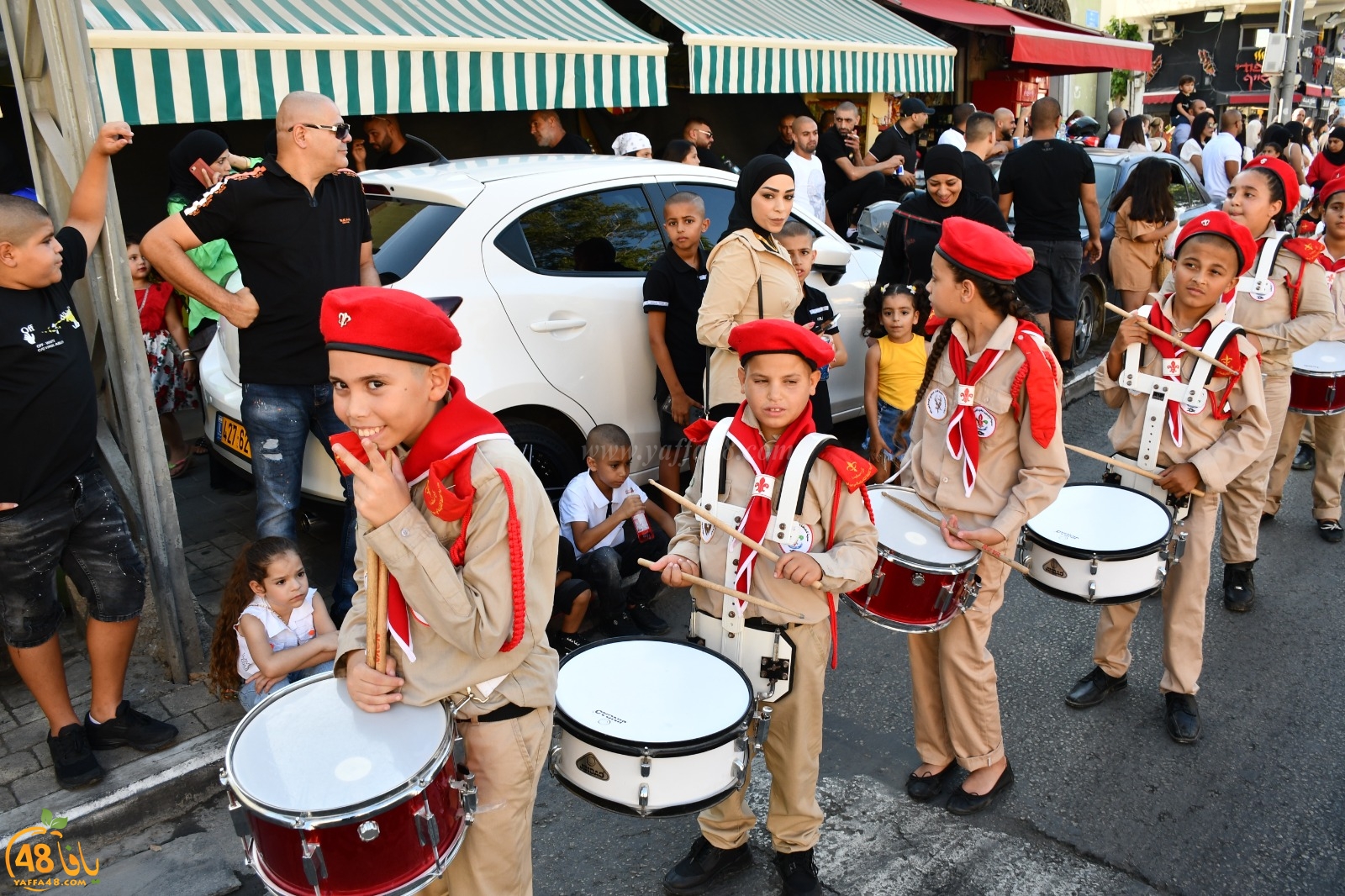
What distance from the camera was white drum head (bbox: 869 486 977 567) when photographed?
3260mm

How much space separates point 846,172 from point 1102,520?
22.3 ft

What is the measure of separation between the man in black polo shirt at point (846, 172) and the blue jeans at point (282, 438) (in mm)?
6591

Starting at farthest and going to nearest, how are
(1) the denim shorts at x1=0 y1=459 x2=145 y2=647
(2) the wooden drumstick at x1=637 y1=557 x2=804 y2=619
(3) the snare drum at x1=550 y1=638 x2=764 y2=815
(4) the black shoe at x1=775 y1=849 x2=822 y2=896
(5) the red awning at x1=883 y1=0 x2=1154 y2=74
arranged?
(5) the red awning at x1=883 y1=0 x2=1154 y2=74 → (1) the denim shorts at x1=0 y1=459 x2=145 y2=647 → (4) the black shoe at x1=775 y1=849 x2=822 y2=896 → (2) the wooden drumstick at x1=637 y1=557 x2=804 y2=619 → (3) the snare drum at x1=550 y1=638 x2=764 y2=815

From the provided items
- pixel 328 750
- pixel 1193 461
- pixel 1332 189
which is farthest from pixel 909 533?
pixel 1332 189

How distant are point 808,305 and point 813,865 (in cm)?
284

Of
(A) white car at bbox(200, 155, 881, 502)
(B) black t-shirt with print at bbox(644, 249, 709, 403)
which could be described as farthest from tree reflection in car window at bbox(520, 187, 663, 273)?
(B) black t-shirt with print at bbox(644, 249, 709, 403)

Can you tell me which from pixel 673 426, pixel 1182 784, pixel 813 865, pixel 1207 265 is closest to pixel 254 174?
pixel 673 426

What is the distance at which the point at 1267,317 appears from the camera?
16.7 feet

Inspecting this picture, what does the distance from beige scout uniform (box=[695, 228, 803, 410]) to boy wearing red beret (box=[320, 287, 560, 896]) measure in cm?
252

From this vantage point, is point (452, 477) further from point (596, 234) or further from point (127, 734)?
point (596, 234)

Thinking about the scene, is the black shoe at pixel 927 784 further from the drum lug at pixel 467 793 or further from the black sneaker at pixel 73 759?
the black sneaker at pixel 73 759

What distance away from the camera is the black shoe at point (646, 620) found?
490 cm

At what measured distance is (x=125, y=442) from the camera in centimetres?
427

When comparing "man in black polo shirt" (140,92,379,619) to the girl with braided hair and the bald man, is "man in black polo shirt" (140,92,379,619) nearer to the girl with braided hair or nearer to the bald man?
the girl with braided hair
